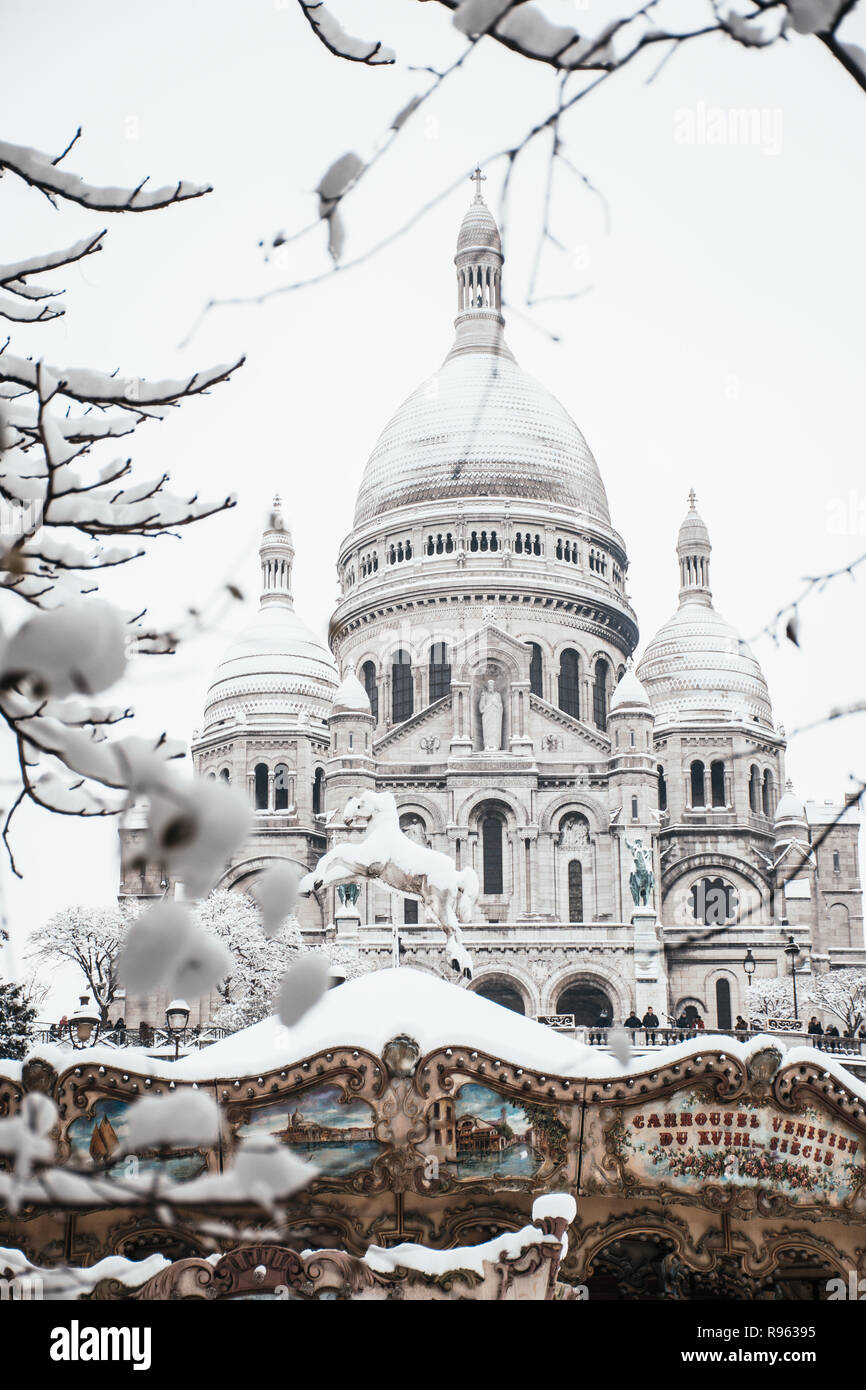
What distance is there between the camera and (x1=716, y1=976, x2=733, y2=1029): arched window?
5284 centimetres

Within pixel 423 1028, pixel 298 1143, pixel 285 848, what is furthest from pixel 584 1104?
pixel 285 848

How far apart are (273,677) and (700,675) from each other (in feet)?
57.5

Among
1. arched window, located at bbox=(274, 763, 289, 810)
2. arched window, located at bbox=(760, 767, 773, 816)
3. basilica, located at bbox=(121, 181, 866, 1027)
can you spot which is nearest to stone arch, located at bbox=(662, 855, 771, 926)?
basilica, located at bbox=(121, 181, 866, 1027)

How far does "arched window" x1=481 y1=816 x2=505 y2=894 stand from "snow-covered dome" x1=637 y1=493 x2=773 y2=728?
1207cm

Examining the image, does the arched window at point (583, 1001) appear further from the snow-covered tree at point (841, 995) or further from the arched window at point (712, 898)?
the arched window at point (712, 898)

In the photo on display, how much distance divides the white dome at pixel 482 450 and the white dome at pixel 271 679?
6424 mm

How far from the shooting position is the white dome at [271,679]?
65.4m

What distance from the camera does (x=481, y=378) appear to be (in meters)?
70.6

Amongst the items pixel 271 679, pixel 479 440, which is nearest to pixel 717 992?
pixel 271 679

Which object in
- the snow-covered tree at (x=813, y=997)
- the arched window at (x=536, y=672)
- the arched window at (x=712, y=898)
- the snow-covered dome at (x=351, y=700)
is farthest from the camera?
the arched window at (x=536, y=672)

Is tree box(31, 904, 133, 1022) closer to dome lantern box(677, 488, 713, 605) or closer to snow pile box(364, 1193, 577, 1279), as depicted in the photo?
dome lantern box(677, 488, 713, 605)

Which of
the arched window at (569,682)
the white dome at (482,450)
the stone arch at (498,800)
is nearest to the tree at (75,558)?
the stone arch at (498,800)

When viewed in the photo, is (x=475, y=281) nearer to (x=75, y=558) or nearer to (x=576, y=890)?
(x=576, y=890)
